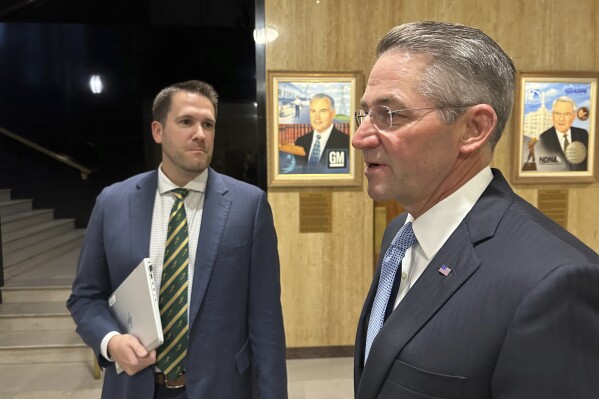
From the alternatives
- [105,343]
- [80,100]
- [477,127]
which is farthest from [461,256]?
[80,100]

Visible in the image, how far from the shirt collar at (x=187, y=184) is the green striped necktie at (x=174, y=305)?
166 millimetres

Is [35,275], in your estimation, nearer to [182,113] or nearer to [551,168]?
[182,113]

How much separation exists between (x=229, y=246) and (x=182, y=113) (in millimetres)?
544

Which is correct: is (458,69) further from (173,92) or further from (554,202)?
(554,202)

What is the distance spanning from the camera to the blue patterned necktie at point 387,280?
3.11ft

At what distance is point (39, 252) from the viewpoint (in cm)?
534

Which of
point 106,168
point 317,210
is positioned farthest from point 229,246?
point 106,168

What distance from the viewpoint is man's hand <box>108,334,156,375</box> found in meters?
1.39

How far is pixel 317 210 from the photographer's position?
361 centimetres

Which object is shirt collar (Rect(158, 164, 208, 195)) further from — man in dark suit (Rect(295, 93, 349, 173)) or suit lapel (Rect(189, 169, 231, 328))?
man in dark suit (Rect(295, 93, 349, 173))

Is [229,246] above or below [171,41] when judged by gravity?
below

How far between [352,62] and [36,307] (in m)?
3.81

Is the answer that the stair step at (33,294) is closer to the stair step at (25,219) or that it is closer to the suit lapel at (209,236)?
the stair step at (25,219)

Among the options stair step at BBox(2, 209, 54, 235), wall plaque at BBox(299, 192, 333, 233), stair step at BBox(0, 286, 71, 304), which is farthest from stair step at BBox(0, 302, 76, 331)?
wall plaque at BBox(299, 192, 333, 233)
